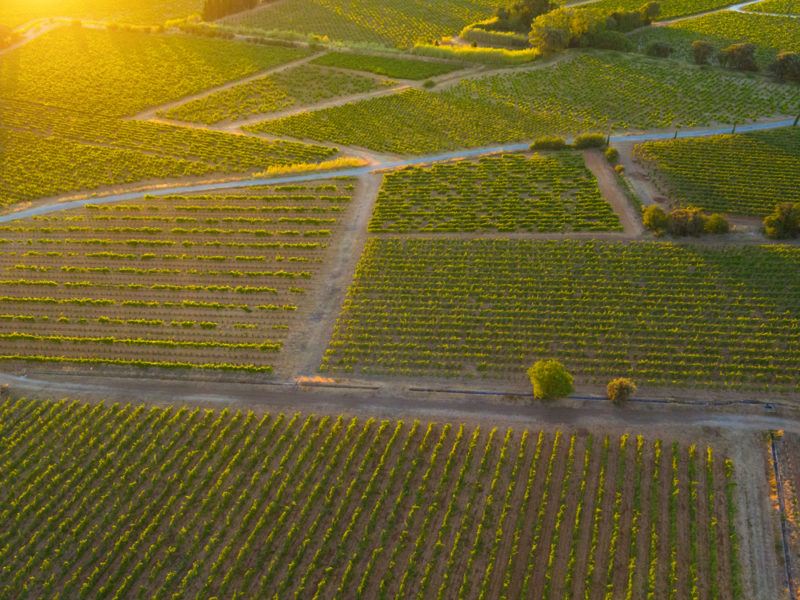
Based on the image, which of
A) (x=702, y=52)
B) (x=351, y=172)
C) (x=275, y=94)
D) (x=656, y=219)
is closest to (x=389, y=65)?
(x=275, y=94)

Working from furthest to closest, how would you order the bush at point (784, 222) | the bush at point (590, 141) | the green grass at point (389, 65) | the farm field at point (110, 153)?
the green grass at point (389, 65), the bush at point (590, 141), the farm field at point (110, 153), the bush at point (784, 222)

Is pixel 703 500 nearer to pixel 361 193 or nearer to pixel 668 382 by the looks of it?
pixel 668 382

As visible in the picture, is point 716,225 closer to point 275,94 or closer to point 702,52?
point 702,52

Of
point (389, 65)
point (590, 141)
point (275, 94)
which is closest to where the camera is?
point (590, 141)

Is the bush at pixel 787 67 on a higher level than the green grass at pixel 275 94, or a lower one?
lower

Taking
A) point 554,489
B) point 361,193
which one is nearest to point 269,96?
point 361,193

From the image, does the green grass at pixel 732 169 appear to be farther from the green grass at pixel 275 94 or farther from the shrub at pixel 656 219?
the green grass at pixel 275 94

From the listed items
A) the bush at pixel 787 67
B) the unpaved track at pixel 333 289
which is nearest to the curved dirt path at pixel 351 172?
the unpaved track at pixel 333 289
